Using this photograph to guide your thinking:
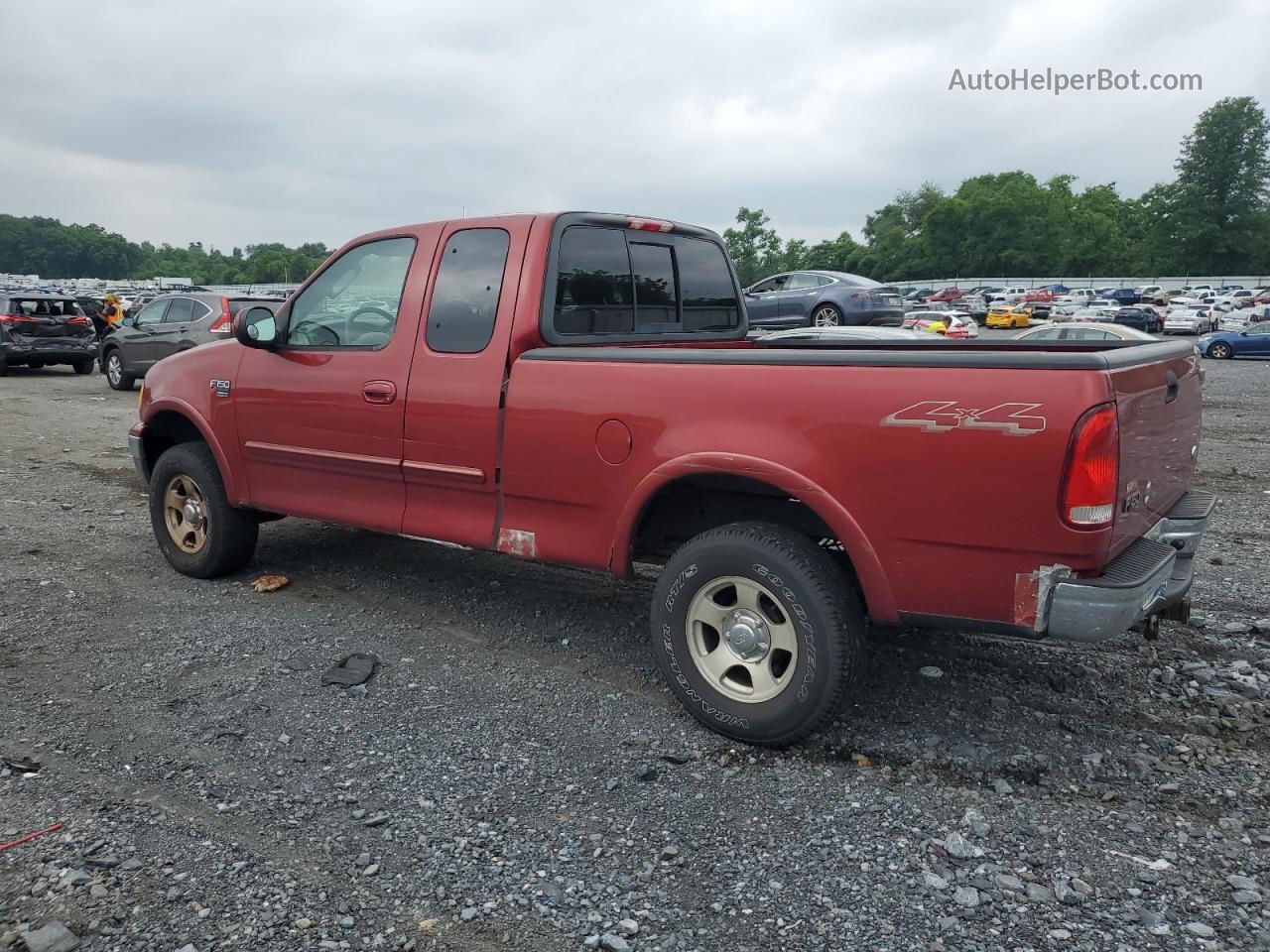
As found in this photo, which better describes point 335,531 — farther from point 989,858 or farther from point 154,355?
point 154,355

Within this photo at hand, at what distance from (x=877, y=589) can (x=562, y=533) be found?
54.5 inches

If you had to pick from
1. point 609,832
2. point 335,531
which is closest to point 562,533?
point 609,832

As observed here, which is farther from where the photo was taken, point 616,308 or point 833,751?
point 616,308

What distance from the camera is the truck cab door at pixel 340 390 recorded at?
459 centimetres

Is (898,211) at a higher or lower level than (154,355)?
higher

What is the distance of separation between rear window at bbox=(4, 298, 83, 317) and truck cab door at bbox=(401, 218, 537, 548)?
19397mm

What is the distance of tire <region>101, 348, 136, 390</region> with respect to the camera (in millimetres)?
17391

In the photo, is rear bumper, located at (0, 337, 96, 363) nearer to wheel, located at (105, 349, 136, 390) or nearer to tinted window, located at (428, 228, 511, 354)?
wheel, located at (105, 349, 136, 390)

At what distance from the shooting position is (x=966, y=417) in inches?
118

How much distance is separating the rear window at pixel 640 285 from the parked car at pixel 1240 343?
1113 inches

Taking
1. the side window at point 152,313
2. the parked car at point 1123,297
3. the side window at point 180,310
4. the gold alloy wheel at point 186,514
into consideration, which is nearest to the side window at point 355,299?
the gold alloy wheel at point 186,514

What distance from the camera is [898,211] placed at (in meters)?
131

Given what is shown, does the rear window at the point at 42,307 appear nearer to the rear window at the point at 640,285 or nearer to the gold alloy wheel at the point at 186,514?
the gold alloy wheel at the point at 186,514

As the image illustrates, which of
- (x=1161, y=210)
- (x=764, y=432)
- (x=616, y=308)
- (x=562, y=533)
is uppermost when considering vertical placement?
(x=1161, y=210)
